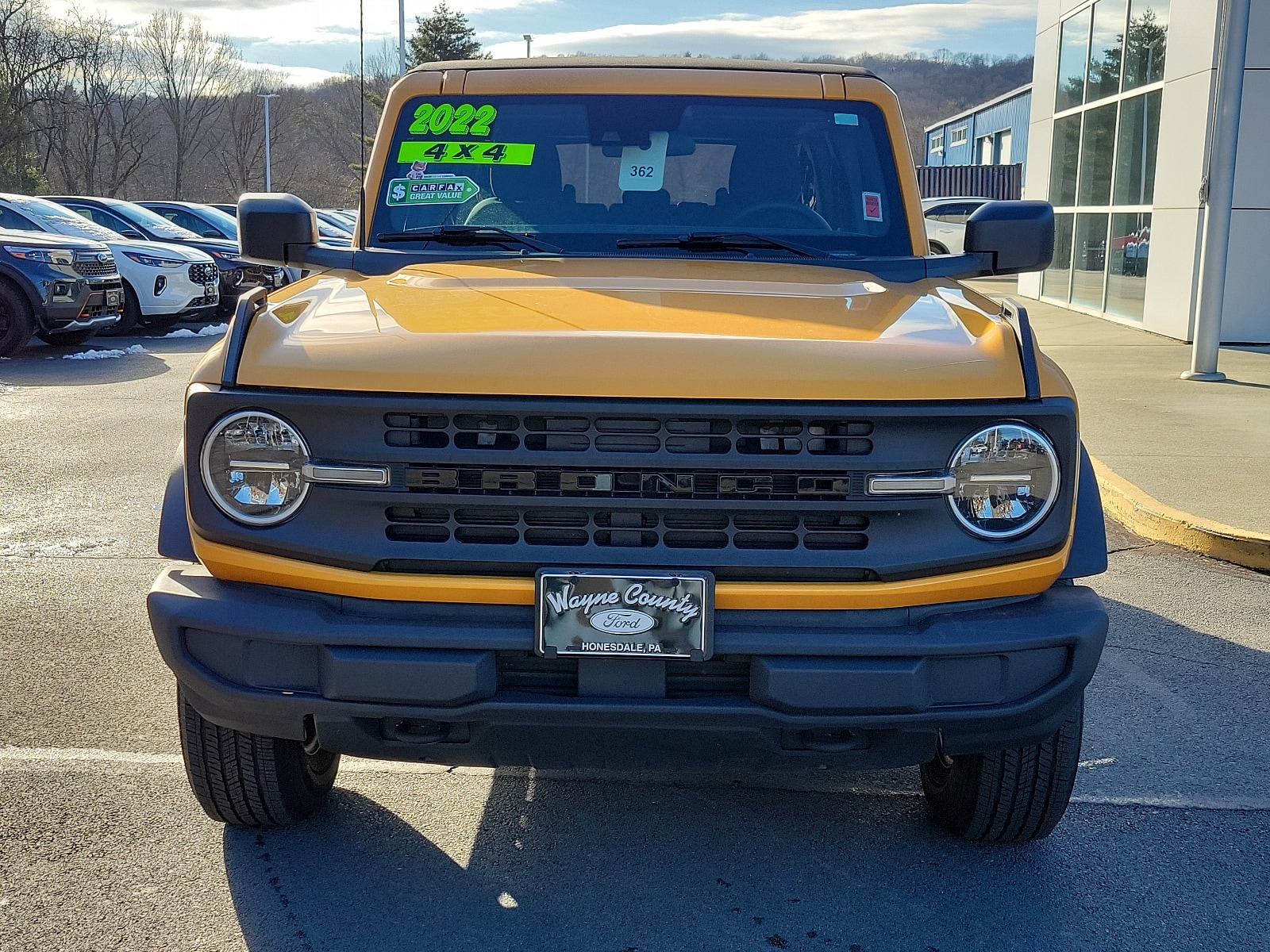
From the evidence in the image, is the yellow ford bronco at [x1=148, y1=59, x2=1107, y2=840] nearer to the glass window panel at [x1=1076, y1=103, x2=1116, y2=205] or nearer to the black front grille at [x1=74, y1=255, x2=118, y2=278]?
the black front grille at [x1=74, y1=255, x2=118, y2=278]

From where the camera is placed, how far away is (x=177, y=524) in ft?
8.57

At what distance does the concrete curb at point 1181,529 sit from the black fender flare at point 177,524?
14.7 ft

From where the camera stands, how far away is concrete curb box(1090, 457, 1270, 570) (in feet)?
18.7

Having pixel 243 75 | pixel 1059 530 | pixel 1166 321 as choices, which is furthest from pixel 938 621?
pixel 243 75

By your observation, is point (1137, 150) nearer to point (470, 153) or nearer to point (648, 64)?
point (648, 64)

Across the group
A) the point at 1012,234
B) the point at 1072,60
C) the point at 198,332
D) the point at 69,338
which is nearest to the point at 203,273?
the point at 198,332

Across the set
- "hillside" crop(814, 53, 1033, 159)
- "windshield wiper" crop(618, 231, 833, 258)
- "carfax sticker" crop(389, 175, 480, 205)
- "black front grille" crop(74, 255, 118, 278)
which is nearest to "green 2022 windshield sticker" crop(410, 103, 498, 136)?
"carfax sticker" crop(389, 175, 480, 205)

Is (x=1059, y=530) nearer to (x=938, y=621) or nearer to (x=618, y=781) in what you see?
(x=938, y=621)

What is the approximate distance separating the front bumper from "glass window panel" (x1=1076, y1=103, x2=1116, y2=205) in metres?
15.6

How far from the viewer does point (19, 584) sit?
523 cm

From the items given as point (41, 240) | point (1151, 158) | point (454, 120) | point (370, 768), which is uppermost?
point (1151, 158)

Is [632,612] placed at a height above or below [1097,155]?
below

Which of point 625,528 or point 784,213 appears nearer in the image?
point 625,528

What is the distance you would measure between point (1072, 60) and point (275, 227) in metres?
17.3
